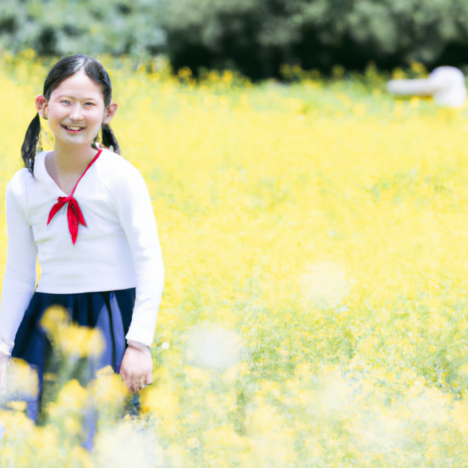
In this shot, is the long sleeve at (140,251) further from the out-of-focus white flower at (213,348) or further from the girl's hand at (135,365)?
the out-of-focus white flower at (213,348)

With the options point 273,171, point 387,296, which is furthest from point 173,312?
point 273,171

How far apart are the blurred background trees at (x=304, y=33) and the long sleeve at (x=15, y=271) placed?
12.6 meters

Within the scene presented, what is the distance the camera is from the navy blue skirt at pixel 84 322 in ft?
6.60

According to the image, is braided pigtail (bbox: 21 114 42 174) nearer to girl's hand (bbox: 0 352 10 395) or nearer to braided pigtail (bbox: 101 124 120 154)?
braided pigtail (bbox: 101 124 120 154)

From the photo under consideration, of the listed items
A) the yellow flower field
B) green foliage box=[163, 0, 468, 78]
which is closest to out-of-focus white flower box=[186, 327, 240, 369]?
the yellow flower field

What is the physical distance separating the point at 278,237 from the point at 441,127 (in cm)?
444

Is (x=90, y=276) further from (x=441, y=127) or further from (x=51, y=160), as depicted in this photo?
(x=441, y=127)

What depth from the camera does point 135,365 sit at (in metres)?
1.93

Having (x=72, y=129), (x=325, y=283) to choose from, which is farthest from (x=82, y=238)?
(x=325, y=283)

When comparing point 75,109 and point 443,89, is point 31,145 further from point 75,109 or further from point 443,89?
point 443,89

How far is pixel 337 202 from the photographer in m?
4.82

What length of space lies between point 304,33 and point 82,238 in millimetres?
17285

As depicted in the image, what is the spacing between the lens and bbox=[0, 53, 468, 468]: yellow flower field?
1968 mm

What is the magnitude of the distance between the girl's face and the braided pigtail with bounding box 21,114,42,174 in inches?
5.6
